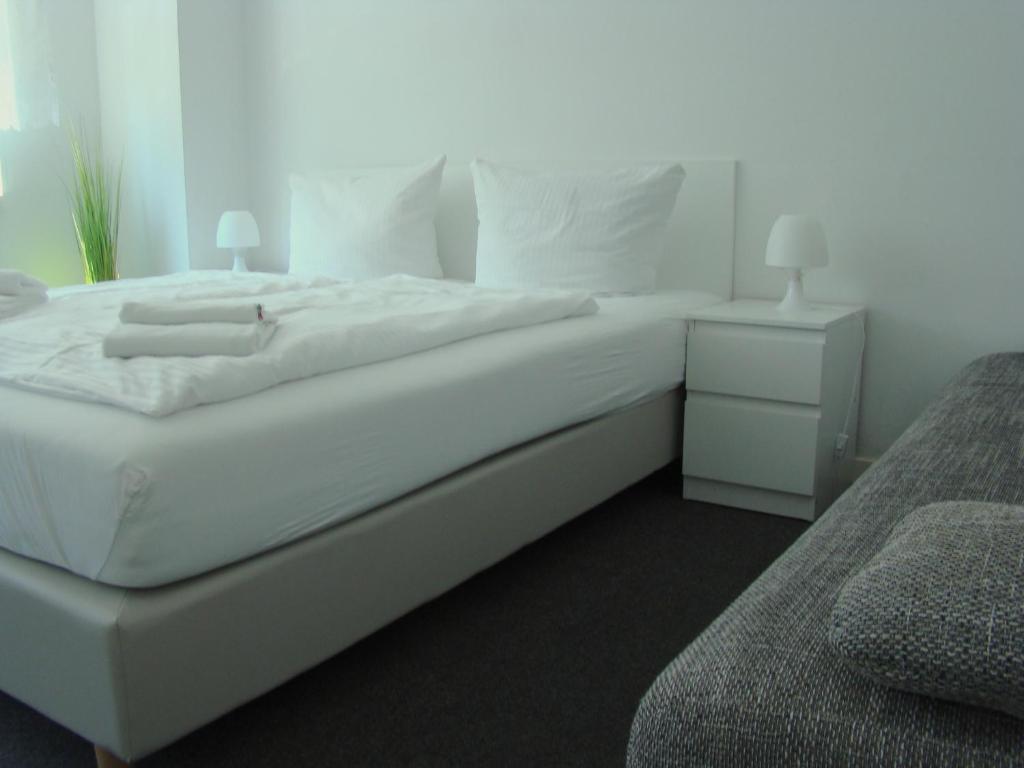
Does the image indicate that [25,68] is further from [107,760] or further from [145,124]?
[107,760]

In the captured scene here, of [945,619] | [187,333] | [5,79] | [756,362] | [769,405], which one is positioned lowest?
[769,405]

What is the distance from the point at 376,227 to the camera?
3770mm

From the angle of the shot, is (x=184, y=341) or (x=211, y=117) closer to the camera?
(x=184, y=341)

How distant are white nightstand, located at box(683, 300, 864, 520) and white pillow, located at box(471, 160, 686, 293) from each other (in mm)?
369

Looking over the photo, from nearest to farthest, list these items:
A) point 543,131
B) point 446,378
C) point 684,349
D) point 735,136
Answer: point 446,378 → point 684,349 → point 735,136 → point 543,131

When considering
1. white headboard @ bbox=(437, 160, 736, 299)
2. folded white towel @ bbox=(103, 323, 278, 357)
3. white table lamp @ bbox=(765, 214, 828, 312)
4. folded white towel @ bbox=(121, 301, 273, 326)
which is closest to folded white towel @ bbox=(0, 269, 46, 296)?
folded white towel @ bbox=(121, 301, 273, 326)

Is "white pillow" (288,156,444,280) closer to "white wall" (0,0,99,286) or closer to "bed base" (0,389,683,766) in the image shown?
"white wall" (0,0,99,286)

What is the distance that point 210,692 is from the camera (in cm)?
157

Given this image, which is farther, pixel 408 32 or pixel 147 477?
pixel 408 32

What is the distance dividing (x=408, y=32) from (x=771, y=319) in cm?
215

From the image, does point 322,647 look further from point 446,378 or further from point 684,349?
point 684,349

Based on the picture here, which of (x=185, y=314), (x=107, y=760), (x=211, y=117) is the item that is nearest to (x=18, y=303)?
(x=185, y=314)

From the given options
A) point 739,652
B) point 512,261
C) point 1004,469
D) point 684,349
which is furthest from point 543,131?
point 739,652

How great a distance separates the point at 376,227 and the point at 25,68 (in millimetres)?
1983
